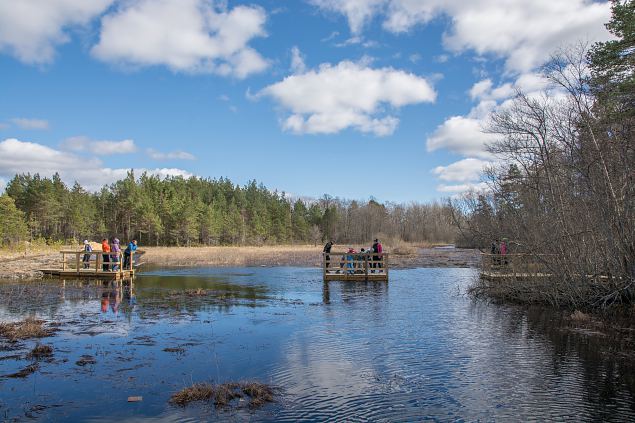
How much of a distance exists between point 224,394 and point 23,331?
727cm

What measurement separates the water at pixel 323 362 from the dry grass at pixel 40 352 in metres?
0.24

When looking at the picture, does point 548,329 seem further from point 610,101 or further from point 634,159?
point 610,101

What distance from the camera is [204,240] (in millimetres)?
88875

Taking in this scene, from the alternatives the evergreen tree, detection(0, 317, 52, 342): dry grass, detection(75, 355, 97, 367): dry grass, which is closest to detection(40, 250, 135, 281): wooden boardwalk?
detection(0, 317, 52, 342): dry grass

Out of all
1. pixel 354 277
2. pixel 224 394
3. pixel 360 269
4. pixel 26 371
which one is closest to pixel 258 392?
pixel 224 394

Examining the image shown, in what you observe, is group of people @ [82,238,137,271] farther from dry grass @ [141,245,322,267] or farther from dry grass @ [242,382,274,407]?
dry grass @ [242,382,274,407]

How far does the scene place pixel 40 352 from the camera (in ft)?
34.9

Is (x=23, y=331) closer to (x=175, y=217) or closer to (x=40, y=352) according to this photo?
(x=40, y=352)

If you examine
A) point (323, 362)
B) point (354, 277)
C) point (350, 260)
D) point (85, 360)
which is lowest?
point (323, 362)

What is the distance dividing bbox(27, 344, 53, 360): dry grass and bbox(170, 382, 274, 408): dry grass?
4306 millimetres

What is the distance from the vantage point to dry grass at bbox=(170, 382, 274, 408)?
7.83 m

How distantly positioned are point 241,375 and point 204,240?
8182 cm

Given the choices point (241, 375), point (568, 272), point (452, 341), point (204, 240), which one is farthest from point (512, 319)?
point (204, 240)

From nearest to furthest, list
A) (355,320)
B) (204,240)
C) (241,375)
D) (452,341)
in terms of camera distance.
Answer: (241,375) → (452,341) → (355,320) → (204,240)
